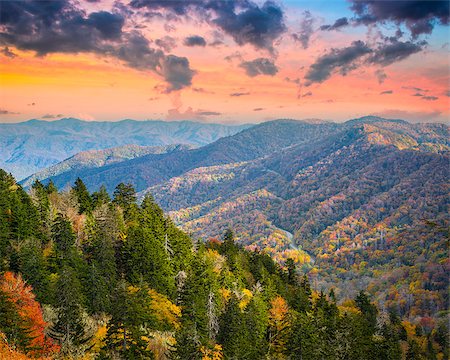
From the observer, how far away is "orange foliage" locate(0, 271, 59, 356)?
37.8 m

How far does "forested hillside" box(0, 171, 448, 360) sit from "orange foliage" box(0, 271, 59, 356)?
139 mm

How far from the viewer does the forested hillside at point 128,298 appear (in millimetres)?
39500

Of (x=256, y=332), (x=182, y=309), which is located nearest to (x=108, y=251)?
(x=182, y=309)

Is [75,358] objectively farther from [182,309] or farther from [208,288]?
[208,288]

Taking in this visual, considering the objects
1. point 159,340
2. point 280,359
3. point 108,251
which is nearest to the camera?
point 159,340

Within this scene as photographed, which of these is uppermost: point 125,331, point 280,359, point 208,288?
point 125,331

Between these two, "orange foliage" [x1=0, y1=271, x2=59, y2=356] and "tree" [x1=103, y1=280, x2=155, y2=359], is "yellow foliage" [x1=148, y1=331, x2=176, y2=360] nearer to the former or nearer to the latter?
"tree" [x1=103, y1=280, x2=155, y2=359]

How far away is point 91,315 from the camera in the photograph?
50.6 metres

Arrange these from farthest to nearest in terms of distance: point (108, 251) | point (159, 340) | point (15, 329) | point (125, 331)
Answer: point (108, 251)
point (159, 340)
point (125, 331)
point (15, 329)

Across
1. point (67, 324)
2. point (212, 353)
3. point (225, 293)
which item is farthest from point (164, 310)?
point (225, 293)

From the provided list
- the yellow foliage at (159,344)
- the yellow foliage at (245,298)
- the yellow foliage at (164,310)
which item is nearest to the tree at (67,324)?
the yellow foliage at (159,344)

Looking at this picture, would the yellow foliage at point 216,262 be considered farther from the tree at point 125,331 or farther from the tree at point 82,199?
the tree at point 125,331

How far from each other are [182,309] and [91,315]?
12.1 m

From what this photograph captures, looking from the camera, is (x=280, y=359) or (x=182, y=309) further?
(x=280, y=359)
